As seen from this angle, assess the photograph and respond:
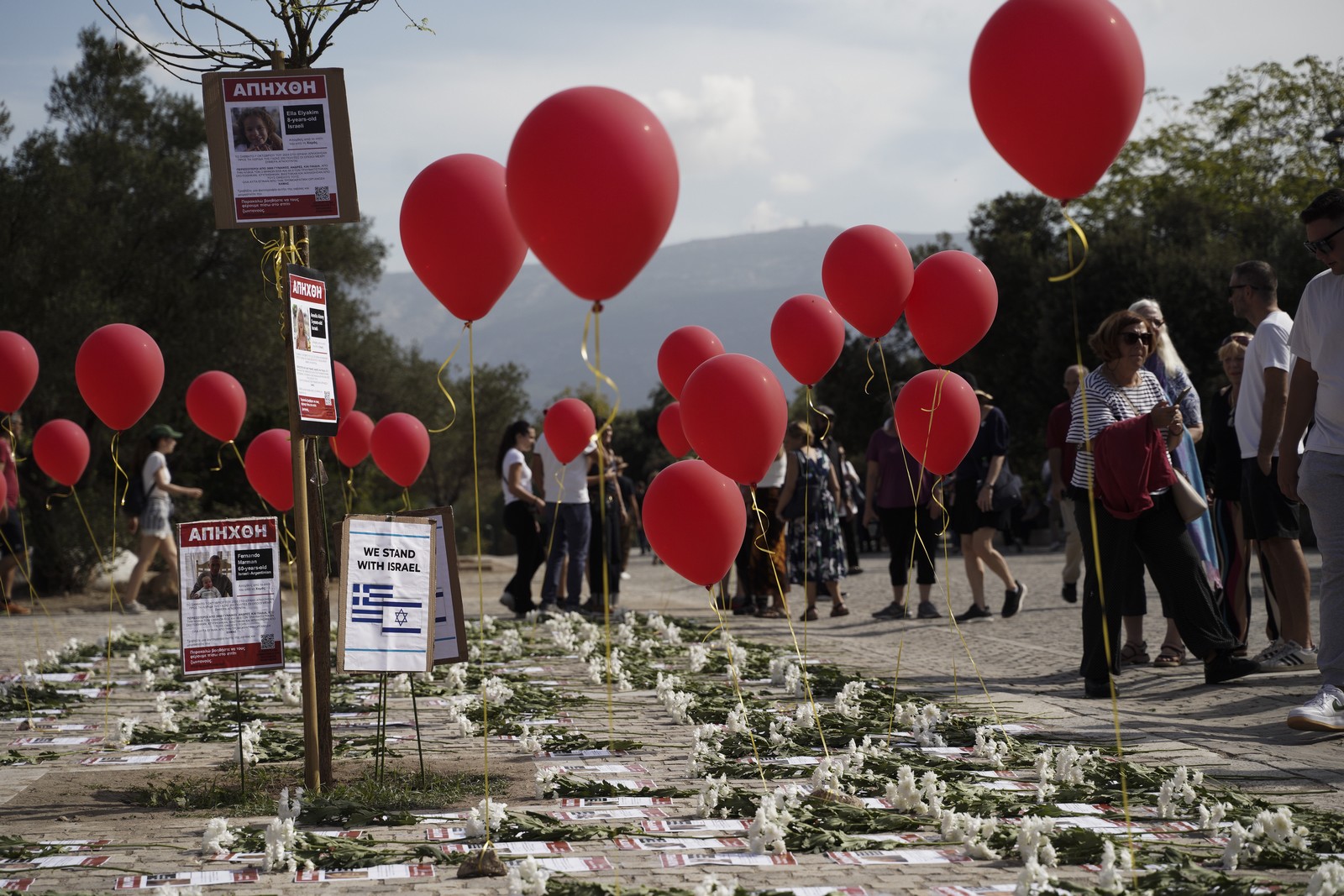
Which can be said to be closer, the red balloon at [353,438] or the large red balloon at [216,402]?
the large red balloon at [216,402]

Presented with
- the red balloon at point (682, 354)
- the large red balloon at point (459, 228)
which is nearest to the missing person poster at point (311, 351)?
the large red balloon at point (459, 228)

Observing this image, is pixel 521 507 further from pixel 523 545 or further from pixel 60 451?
pixel 60 451

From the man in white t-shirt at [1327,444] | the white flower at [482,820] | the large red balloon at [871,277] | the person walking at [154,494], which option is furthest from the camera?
the person walking at [154,494]

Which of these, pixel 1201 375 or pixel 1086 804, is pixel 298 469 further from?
pixel 1201 375

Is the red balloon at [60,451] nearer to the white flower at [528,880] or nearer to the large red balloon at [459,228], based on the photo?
the large red balloon at [459,228]

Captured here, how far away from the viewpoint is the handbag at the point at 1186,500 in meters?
7.16

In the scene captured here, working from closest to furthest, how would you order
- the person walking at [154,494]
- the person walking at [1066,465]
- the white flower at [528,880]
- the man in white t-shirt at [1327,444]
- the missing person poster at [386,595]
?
the white flower at [528,880] < the missing person poster at [386,595] < the man in white t-shirt at [1327,444] < the person walking at [1066,465] < the person walking at [154,494]

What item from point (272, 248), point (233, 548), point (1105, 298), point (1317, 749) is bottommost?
point (1317, 749)

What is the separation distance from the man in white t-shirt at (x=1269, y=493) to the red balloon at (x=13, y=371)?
7.57 meters

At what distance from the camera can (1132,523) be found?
23.9 feet

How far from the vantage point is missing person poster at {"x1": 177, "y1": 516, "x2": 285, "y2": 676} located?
18.1ft

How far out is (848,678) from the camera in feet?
26.3

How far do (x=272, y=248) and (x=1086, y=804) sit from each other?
153 inches

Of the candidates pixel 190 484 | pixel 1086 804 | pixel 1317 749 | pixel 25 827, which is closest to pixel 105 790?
pixel 25 827
